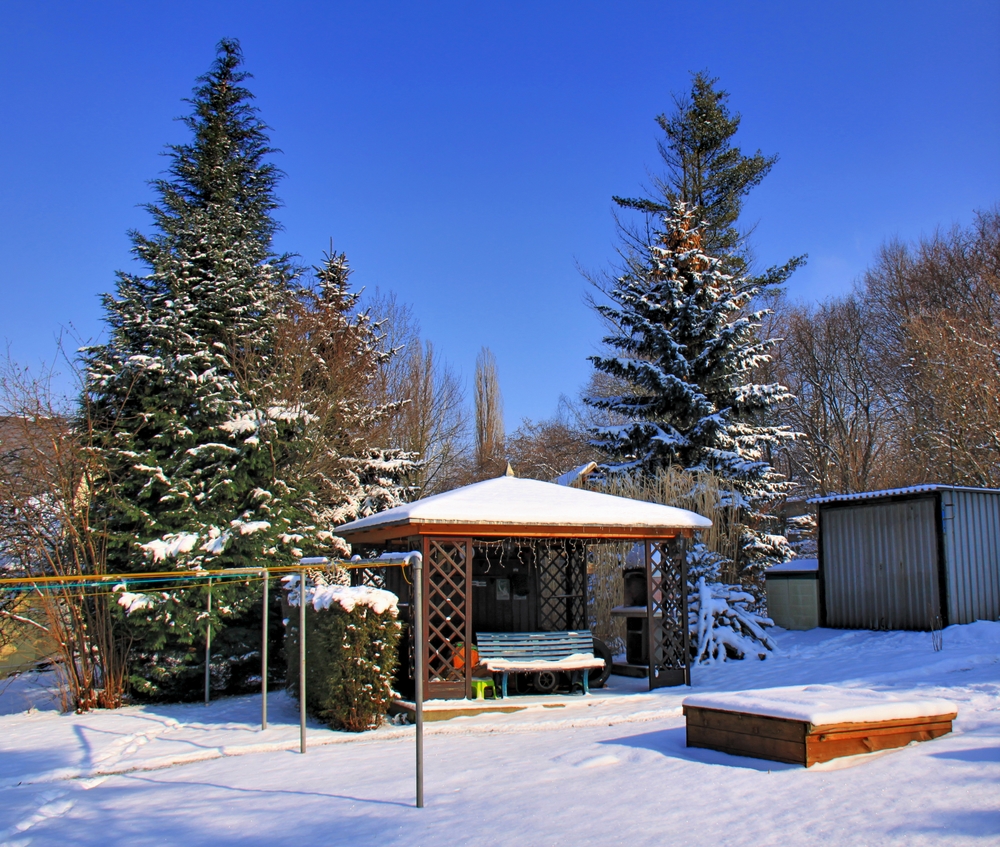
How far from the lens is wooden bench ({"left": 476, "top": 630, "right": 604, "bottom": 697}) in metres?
11.5

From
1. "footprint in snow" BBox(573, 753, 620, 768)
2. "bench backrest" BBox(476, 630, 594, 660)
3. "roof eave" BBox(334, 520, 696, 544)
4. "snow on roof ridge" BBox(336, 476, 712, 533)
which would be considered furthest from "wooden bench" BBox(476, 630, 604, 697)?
"footprint in snow" BBox(573, 753, 620, 768)

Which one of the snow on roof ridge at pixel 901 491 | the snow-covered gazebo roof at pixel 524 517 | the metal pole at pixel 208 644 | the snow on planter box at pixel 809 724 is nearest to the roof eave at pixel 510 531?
the snow-covered gazebo roof at pixel 524 517

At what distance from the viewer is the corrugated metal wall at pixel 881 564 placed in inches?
552

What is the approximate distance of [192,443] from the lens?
13734mm

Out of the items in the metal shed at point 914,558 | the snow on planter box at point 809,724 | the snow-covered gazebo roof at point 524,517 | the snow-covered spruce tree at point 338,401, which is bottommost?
the snow on planter box at point 809,724

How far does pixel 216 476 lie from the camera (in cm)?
1362

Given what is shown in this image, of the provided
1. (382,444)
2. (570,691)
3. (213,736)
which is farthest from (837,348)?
(213,736)

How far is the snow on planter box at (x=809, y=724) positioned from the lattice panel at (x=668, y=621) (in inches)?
201

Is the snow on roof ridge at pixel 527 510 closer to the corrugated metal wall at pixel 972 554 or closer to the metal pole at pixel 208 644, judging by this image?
the metal pole at pixel 208 644

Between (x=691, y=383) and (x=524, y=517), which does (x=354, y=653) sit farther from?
(x=691, y=383)

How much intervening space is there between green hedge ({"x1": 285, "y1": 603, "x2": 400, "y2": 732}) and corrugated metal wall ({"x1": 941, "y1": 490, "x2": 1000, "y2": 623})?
9.61 m

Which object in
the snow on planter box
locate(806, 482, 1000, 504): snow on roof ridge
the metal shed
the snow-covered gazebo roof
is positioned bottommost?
the snow on planter box

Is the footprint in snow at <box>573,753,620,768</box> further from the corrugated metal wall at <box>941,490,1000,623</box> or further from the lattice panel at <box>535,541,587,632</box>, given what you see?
the corrugated metal wall at <box>941,490,1000,623</box>

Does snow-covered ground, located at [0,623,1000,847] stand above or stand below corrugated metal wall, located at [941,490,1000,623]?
below
